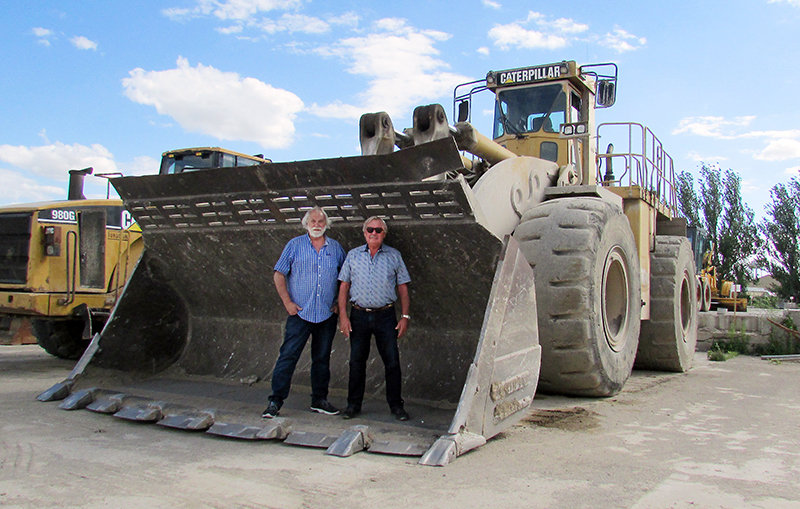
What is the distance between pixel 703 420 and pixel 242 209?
3621mm

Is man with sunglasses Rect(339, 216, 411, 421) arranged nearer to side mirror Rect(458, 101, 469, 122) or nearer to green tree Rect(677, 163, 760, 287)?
side mirror Rect(458, 101, 469, 122)

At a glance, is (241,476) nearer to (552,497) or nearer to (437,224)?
(552,497)

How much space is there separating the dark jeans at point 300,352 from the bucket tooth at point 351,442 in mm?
808

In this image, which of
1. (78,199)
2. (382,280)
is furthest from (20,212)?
(382,280)

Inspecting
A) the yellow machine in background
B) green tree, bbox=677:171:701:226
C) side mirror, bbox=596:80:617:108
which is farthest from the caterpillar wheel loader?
green tree, bbox=677:171:701:226

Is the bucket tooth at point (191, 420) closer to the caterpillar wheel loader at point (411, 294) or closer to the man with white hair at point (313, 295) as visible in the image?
the caterpillar wheel loader at point (411, 294)

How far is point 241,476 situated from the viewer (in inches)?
122

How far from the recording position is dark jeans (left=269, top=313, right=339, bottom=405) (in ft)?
14.1

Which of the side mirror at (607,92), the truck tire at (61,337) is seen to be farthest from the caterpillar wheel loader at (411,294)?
the truck tire at (61,337)

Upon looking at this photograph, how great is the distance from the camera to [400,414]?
4.14m

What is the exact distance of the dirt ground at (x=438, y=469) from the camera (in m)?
2.81

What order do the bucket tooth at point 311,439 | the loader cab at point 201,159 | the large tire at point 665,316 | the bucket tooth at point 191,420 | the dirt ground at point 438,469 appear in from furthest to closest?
the loader cab at point 201,159 → the large tire at point 665,316 → the bucket tooth at point 191,420 → the bucket tooth at point 311,439 → the dirt ground at point 438,469

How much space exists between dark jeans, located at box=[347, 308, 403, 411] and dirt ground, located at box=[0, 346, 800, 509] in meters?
0.72

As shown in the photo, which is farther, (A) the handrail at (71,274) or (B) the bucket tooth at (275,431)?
(A) the handrail at (71,274)
